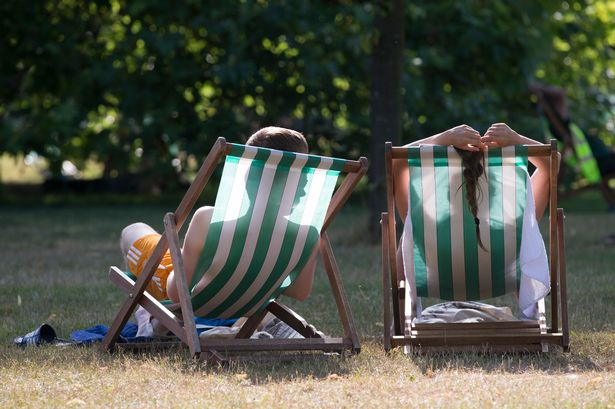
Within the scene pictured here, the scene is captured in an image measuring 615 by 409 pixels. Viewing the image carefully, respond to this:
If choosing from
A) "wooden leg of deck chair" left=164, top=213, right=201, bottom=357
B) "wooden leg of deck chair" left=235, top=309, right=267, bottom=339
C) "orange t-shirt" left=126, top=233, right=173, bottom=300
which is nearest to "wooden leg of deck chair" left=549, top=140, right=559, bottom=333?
"wooden leg of deck chair" left=235, top=309, right=267, bottom=339

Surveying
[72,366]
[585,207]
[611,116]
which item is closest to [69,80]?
[585,207]

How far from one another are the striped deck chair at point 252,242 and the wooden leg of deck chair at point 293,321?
16 centimetres

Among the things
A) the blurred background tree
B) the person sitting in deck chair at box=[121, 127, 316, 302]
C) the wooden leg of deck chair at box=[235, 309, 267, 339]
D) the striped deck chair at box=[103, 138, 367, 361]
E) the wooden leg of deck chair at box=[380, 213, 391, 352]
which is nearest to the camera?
the striped deck chair at box=[103, 138, 367, 361]

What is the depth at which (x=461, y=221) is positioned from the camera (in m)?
4.54

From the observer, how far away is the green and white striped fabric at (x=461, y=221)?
175 inches

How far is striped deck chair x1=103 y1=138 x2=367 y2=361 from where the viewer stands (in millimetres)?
4297

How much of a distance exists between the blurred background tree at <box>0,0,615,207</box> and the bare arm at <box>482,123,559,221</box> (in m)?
7.61

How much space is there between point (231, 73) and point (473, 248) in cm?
857

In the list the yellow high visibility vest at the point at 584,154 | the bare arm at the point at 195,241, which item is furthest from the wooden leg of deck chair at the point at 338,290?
the yellow high visibility vest at the point at 584,154

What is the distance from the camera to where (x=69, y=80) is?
1482 cm

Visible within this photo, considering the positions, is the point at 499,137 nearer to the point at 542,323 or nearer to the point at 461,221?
the point at 461,221

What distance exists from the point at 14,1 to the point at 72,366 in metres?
11.2

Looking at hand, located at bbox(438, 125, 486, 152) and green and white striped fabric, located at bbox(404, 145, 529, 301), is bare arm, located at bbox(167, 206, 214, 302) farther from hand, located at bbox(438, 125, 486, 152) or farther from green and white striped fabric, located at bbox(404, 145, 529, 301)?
hand, located at bbox(438, 125, 486, 152)

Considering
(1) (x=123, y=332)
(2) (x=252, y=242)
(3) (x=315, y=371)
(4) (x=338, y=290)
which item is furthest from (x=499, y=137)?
(1) (x=123, y=332)
